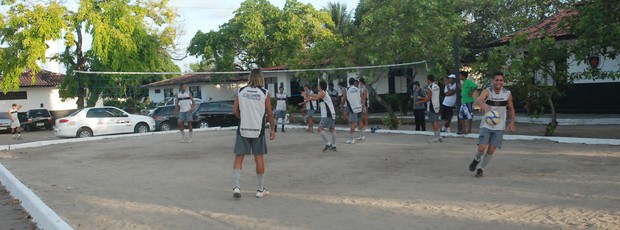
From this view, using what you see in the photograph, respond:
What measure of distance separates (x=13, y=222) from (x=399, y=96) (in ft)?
76.0

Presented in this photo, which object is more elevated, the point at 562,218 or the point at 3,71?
the point at 3,71

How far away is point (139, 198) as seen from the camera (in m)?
7.39

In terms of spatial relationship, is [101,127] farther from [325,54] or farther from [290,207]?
[290,207]

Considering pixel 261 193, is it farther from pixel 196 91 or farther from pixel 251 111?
pixel 196 91

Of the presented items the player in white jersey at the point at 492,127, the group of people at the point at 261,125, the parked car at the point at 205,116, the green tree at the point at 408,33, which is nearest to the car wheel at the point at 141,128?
the parked car at the point at 205,116

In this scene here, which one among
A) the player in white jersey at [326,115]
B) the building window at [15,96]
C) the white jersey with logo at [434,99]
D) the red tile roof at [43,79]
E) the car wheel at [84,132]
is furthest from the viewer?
the red tile roof at [43,79]

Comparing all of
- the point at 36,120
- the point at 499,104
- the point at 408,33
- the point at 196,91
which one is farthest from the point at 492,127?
the point at 196,91

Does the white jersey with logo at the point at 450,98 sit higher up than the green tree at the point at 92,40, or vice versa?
the green tree at the point at 92,40

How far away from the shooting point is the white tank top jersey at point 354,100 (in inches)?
512

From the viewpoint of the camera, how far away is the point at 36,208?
6684mm

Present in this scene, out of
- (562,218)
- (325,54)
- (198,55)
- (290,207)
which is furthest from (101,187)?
(198,55)

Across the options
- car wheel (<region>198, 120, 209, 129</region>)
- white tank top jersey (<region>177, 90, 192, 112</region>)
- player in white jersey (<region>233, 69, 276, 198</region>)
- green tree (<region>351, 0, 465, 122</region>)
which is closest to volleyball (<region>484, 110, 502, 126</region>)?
player in white jersey (<region>233, 69, 276, 198</region>)

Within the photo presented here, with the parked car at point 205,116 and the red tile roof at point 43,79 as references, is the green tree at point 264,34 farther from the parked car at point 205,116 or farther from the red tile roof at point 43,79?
the parked car at point 205,116

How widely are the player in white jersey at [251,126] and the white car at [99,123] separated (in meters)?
15.8
